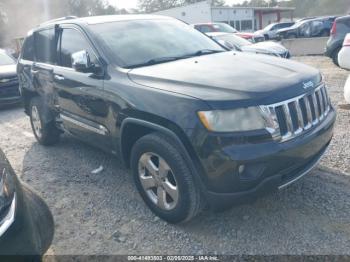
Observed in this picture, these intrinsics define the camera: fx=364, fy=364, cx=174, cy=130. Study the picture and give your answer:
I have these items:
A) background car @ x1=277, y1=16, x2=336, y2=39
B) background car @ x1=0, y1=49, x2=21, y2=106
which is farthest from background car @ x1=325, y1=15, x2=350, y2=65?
background car @ x1=277, y1=16, x2=336, y2=39

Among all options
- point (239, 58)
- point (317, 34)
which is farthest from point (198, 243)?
point (317, 34)

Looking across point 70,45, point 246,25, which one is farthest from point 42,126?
point 246,25

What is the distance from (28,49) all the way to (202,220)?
400 cm

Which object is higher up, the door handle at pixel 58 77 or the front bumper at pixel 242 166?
the door handle at pixel 58 77

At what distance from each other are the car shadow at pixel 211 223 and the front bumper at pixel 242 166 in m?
0.45

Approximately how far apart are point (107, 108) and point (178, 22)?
1.77m

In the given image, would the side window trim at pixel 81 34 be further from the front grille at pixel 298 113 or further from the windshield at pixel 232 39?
the windshield at pixel 232 39

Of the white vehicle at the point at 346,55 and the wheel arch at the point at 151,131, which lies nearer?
the wheel arch at the point at 151,131

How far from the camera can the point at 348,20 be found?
10.5m

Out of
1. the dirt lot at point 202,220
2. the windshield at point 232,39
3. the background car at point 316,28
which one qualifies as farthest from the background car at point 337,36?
the background car at point 316,28

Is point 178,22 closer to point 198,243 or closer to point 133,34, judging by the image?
point 133,34

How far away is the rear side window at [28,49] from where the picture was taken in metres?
5.45

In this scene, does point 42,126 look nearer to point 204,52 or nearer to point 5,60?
point 204,52

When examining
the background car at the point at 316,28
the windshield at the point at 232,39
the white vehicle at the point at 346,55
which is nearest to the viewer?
the white vehicle at the point at 346,55
